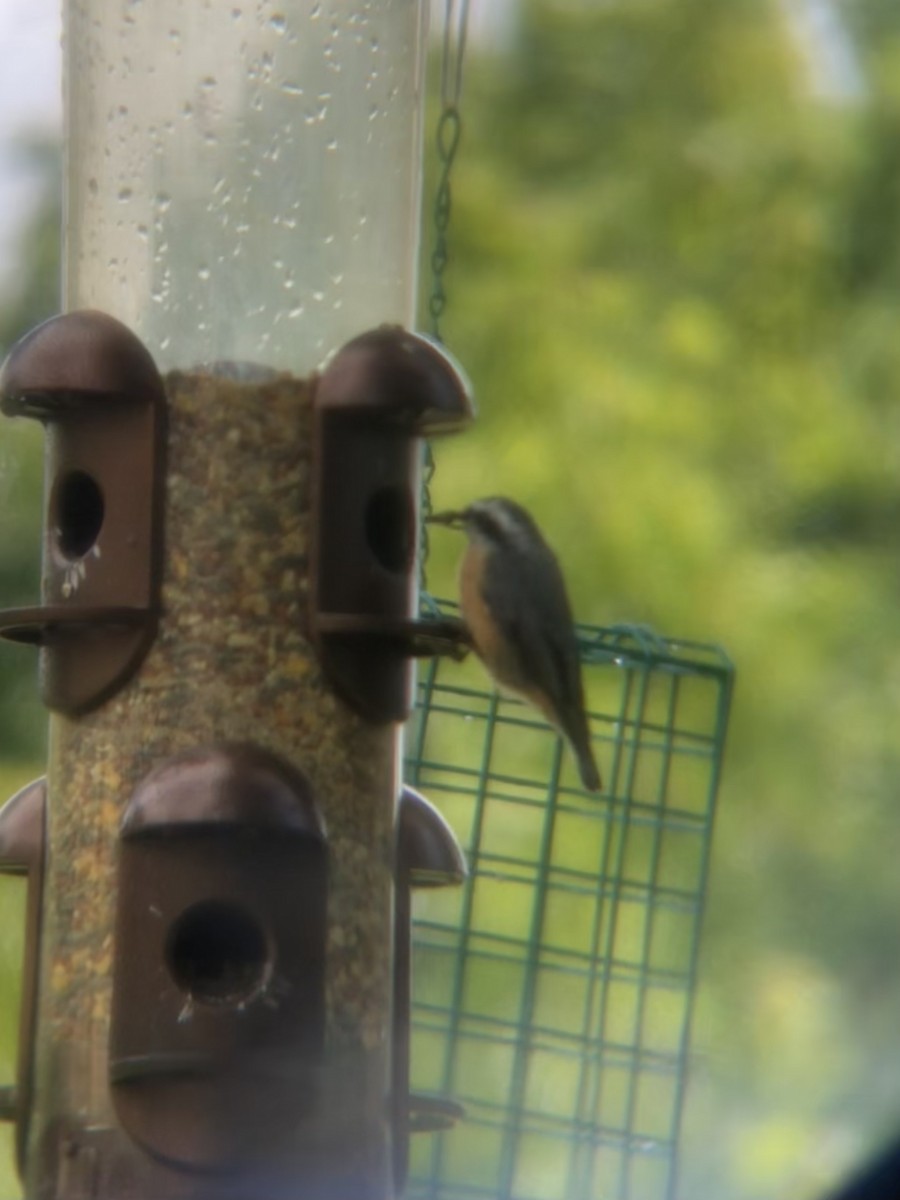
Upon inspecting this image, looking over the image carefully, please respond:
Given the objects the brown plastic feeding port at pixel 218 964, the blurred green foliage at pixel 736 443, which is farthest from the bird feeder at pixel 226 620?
the blurred green foliage at pixel 736 443

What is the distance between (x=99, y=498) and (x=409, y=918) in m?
0.66

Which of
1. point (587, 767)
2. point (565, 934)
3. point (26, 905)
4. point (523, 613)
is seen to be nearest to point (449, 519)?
point (523, 613)

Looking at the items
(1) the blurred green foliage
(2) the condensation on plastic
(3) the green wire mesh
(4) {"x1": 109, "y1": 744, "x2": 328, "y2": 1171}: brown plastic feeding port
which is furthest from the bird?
(1) the blurred green foliage

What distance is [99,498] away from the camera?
9.70 feet

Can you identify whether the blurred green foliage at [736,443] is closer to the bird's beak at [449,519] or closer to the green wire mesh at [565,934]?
the green wire mesh at [565,934]

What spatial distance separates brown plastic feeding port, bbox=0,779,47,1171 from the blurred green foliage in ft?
7.91

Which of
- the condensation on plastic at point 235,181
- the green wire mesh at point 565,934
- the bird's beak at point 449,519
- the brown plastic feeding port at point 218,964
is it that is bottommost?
the green wire mesh at point 565,934

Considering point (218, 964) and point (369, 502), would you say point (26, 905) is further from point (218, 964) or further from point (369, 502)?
point (369, 502)

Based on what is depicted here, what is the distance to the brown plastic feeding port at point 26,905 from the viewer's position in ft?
9.56

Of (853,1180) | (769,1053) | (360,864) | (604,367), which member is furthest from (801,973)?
(853,1180)

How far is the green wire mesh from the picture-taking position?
3.95m

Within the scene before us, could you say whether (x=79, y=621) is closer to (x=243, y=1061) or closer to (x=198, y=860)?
(x=198, y=860)

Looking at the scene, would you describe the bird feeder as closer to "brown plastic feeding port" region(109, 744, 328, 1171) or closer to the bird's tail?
"brown plastic feeding port" region(109, 744, 328, 1171)

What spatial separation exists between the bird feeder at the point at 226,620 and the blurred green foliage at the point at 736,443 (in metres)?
2.51
